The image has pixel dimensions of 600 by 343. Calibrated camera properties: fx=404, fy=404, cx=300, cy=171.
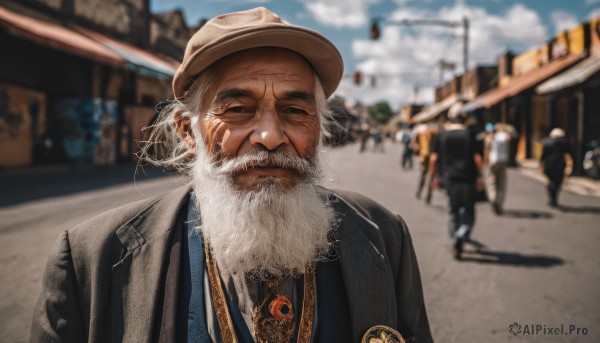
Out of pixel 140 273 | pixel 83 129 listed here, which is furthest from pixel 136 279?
pixel 83 129

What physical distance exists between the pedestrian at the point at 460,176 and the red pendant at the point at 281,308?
4206mm

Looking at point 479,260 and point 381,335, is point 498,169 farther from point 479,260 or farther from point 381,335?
point 381,335

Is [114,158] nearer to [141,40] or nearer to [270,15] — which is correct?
[141,40]

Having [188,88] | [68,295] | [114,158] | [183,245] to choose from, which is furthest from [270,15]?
[114,158]

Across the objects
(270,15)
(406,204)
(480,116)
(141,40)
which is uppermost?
(141,40)

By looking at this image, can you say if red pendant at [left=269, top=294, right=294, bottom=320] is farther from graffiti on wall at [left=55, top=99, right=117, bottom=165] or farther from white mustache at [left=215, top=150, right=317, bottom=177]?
graffiti on wall at [left=55, top=99, right=117, bottom=165]

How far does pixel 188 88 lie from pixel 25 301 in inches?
126

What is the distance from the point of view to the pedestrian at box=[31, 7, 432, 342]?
1.41 metres

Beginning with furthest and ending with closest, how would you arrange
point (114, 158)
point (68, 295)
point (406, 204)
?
point (114, 158) → point (406, 204) → point (68, 295)

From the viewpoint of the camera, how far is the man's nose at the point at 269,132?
1498 millimetres

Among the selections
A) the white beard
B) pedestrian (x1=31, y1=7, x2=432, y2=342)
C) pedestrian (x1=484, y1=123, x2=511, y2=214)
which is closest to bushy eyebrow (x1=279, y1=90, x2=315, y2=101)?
pedestrian (x1=31, y1=7, x2=432, y2=342)

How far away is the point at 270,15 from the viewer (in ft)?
5.20

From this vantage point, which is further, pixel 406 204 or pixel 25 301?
pixel 406 204

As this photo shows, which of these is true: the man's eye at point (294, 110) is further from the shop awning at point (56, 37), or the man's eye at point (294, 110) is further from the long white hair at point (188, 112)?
the shop awning at point (56, 37)
